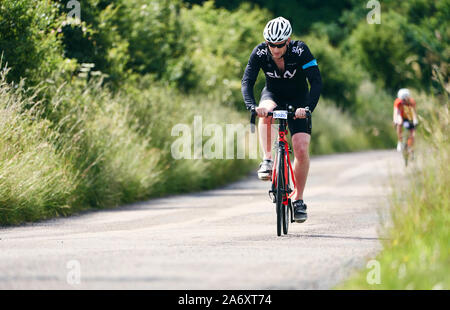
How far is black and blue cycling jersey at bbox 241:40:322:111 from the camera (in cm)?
976

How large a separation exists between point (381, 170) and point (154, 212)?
38.0ft

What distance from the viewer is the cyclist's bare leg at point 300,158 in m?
9.99

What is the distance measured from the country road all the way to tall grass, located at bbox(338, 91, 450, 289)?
0.20 m

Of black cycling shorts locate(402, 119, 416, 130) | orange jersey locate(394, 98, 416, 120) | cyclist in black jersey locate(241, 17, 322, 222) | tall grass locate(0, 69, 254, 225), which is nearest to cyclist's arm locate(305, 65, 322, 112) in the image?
cyclist in black jersey locate(241, 17, 322, 222)

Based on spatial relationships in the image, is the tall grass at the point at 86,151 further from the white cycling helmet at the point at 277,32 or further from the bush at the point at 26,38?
the white cycling helmet at the point at 277,32

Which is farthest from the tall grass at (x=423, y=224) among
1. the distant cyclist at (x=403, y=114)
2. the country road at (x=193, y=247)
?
the distant cyclist at (x=403, y=114)

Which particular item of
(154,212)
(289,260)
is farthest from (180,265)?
(154,212)

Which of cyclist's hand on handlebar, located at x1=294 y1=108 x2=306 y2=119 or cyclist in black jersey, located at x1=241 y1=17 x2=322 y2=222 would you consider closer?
cyclist's hand on handlebar, located at x1=294 y1=108 x2=306 y2=119

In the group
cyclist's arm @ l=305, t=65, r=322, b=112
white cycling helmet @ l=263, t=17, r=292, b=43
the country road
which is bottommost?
the country road

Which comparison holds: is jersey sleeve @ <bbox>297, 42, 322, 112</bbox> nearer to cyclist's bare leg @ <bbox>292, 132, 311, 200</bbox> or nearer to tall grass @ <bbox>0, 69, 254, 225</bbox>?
cyclist's bare leg @ <bbox>292, 132, 311, 200</bbox>

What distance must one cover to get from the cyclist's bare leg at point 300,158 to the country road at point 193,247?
46cm

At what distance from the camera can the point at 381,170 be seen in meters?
23.7

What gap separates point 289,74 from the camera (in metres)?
9.88

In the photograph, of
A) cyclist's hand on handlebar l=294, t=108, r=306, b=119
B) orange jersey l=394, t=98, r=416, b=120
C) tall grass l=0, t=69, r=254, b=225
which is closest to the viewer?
cyclist's hand on handlebar l=294, t=108, r=306, b=119
